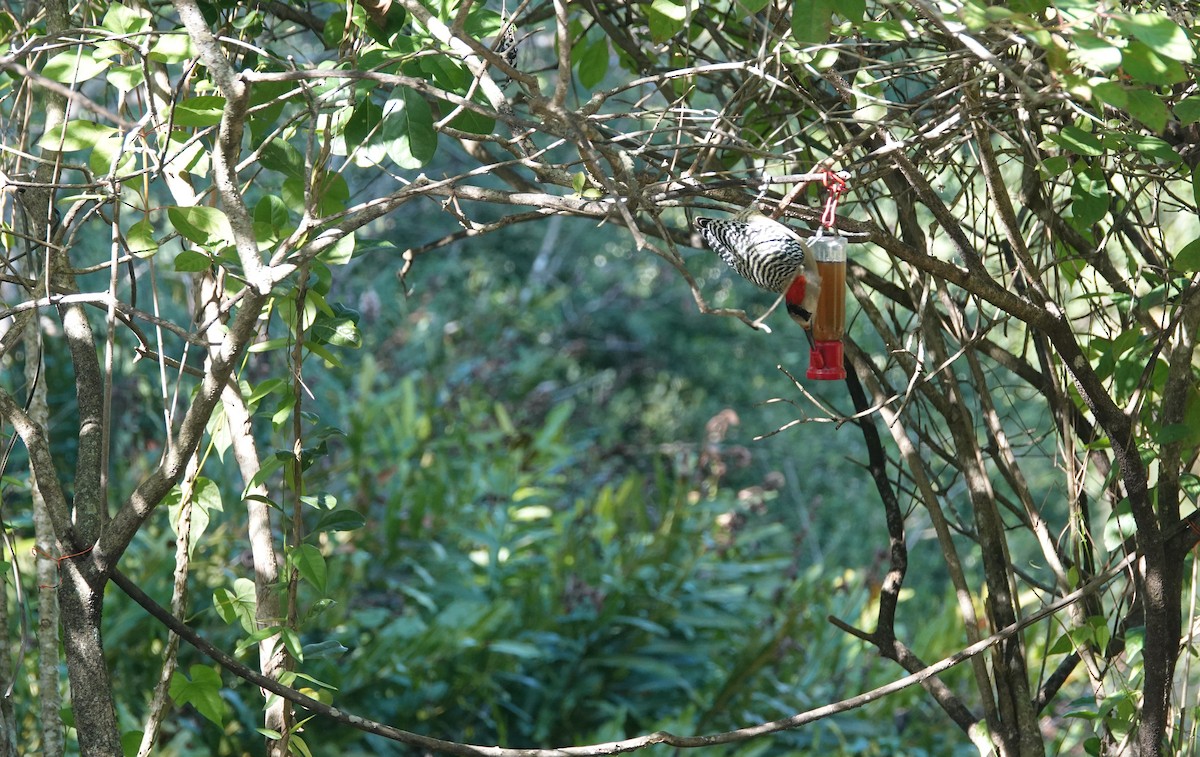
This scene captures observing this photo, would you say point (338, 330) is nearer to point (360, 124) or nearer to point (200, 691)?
point (360, 124)

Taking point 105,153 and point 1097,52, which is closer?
point 1097,52

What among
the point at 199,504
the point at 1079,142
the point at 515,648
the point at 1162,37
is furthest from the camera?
the point at 515,648

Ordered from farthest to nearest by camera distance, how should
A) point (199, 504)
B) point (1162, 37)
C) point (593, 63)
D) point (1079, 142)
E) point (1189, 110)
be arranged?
point (593, 63) → point (199, 504) → point (1079, 142) → point (1189, 110) → point (1162, 37)

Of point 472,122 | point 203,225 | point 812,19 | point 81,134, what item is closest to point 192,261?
point 203,225

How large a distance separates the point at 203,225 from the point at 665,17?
0.44 metres

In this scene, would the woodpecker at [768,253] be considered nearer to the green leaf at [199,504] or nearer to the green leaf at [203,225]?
the green leaf at [203,225]

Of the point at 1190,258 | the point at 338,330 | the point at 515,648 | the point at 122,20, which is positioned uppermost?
the point at 122,20

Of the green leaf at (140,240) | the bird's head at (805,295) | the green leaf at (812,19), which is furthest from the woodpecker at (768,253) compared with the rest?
the green leaf at (140,240)

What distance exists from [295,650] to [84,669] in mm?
173

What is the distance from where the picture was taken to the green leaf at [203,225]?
88 centimetres

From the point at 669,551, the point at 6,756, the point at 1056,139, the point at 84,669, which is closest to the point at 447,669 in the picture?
the point at 669,551

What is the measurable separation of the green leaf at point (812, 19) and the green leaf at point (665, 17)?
0.37ft

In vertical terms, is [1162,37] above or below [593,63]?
below

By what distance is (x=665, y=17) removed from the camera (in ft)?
3.20
